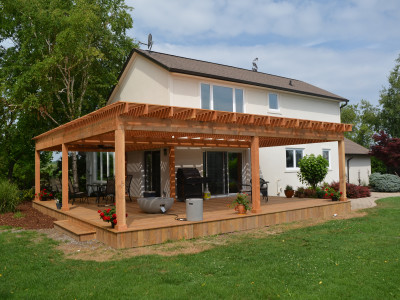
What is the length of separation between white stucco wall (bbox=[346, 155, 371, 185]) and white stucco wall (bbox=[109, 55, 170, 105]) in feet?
47.8

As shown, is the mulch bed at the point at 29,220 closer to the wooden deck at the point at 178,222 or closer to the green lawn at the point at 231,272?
the wooden deck at the point at 178,222

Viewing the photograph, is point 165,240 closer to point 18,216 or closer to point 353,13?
point 18,216

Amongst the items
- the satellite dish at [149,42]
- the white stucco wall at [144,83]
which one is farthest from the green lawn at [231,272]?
the satellite dish at [149,42]

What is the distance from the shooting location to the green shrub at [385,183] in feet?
67.8

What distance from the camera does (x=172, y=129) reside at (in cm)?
785

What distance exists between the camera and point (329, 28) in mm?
16406

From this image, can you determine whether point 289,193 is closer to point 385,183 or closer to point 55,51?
point 385,183

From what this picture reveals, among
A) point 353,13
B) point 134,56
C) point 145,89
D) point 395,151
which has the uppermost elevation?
point 353,13

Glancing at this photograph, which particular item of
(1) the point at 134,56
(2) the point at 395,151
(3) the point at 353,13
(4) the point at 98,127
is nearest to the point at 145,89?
(1) the point at 134,56

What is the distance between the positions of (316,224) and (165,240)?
4584mm

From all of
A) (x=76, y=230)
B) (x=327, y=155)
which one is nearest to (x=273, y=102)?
(x=327, y=155)

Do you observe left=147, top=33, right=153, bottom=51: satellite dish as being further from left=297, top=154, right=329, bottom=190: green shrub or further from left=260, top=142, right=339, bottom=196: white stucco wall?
left=297, top=154, right=329, bottom=190: green shrub

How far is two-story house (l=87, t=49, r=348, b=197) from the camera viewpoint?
13.3 m

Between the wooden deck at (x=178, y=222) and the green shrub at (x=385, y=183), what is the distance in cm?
1091
